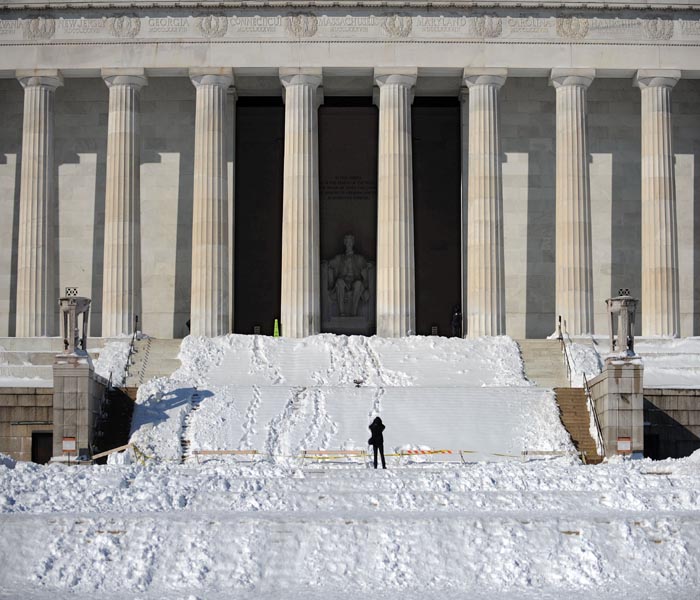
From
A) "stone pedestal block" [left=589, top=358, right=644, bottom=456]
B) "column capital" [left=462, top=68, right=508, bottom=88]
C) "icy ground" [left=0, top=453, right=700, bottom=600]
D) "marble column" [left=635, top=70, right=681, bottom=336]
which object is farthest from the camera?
"column capital" [left=462, top=68, right=508, bottom=88]

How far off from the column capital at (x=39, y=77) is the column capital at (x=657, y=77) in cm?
2688

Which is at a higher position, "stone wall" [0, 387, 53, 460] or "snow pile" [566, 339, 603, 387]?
"snow pile" [566, 339, 603, 387]

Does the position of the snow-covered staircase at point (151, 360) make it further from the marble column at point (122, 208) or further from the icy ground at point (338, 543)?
the icy ground at point (338, 543)

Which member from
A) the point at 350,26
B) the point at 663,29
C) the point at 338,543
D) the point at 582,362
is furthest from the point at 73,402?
the point at 663,29

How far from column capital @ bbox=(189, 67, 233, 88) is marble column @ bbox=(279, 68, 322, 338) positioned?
248 centimetres

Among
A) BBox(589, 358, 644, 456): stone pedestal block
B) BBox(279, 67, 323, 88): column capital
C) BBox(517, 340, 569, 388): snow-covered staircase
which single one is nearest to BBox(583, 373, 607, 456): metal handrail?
BBox(589, 358, 644, 456): stone pedestal block

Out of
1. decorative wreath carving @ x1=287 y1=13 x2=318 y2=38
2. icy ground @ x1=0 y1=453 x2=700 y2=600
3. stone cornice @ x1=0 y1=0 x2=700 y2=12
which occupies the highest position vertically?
stone cornice @ x1=0 y1=0 x2=700 y2=12

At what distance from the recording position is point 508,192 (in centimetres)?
7088

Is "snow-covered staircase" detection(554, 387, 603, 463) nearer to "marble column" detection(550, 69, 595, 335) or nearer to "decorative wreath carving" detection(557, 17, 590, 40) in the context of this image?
"marble column" detection(550, 69, 595, 335)

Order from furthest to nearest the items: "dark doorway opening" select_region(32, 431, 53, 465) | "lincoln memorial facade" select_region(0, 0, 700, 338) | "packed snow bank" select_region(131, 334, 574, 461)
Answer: "lincoln memorial facade" select_region(0, 0, 700, 338)
"dark doorway opening" select_region(32, 431, 53, 465)
"packed snow bank" select_region(131, 334, 574, 461)

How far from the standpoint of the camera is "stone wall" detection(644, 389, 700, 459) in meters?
50.4

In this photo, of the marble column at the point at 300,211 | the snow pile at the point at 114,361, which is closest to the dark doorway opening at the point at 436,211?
the marble column at the point at 300,211

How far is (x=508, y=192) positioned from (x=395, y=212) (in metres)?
8.32

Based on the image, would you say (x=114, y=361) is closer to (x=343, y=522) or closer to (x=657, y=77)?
(x=657, y=77)
